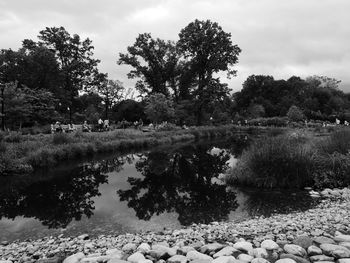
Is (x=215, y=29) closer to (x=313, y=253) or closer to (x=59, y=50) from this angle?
(x=59, y=50)

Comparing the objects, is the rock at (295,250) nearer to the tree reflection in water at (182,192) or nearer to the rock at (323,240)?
the rock at (323,240)

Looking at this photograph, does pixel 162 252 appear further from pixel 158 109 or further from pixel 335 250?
pixel 158 109

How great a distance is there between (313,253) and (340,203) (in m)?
4.27

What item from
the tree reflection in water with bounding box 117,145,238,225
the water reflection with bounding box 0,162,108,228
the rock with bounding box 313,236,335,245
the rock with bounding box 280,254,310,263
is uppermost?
the rock with bounding box 280,254,310,263

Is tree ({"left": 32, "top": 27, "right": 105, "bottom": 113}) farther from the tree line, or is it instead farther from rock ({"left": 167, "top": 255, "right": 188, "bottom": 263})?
rock ({"left": 167, "top": 255, "right": 188, "bottom": 263})

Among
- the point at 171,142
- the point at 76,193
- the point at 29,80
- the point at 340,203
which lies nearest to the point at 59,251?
the point at 76,193

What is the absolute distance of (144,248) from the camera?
5289 mm

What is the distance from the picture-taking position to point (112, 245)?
19.0 ft

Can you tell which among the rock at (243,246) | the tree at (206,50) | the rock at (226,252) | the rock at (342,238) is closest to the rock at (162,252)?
the rock at (226,252)

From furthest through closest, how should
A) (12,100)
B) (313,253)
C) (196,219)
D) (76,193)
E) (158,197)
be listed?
(12,100) → (76,193) → (158,197) → (196,219) → (313,253)

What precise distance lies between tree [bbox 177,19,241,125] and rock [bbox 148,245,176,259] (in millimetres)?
40301

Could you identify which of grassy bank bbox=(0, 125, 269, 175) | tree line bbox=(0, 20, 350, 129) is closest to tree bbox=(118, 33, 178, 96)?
tree line bbox=(0, 20, 350, 129)

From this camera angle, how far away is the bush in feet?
34.4

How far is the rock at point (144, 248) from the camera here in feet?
16.8
